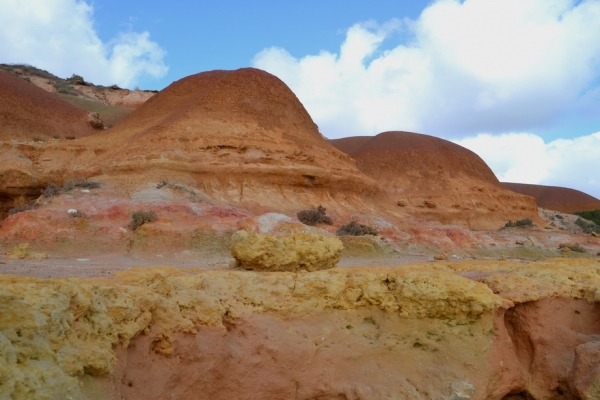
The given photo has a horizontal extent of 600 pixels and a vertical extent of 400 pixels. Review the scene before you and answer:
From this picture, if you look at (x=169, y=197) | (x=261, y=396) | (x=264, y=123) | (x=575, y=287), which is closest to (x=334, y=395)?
(x=261, y=396)

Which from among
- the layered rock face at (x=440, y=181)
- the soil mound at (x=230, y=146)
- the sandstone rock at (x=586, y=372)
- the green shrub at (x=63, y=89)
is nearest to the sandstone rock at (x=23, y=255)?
the soil mound at (x=230, y=146)

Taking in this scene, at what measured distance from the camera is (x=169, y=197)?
1389 cm

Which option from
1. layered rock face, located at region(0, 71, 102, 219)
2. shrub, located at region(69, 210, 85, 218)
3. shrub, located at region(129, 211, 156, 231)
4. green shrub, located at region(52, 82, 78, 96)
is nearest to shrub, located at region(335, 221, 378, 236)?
shrub, located at region(129, 211, 156, 231)

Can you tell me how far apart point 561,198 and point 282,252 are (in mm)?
62170

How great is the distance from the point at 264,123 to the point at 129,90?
39.5 m

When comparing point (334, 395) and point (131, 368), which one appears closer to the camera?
point (131, 368)

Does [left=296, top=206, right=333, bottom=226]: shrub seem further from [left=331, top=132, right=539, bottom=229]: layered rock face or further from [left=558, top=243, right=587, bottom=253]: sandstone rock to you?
[left=331, top=132, right=539, bottom=229]: layered rock face

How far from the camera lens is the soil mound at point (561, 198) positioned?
57.3m

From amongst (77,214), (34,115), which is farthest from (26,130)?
(77,214)

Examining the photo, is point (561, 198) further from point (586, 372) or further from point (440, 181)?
point (586, 372)

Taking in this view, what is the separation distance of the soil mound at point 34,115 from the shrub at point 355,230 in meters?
15.5

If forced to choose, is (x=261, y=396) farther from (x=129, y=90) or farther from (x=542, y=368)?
(x=129, y=90)

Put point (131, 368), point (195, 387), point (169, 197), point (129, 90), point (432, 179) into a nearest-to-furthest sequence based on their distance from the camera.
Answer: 1. point (131, 368)
2. point (195, 387)
3. point (169, 197)
4. point (432, 179)
5. point (129, 90)

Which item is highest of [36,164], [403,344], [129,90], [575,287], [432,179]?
[129,90]
